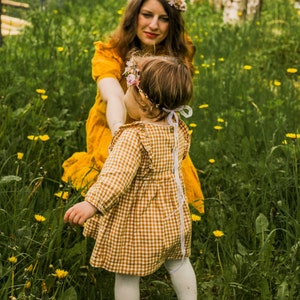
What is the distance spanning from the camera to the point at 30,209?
98.3 inches

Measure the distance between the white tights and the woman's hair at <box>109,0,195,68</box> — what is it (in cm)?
112

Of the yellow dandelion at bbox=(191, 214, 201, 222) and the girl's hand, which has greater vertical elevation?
the girl's hand

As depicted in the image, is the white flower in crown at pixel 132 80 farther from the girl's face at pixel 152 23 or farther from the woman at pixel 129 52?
the girl's face at pixel 152 23

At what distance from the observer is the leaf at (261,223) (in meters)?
2.68

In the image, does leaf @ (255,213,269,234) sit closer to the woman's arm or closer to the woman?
the woman

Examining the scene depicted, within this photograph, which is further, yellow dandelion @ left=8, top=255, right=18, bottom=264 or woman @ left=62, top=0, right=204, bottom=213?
woman @ left=62, top=0, right=204, bottom=213

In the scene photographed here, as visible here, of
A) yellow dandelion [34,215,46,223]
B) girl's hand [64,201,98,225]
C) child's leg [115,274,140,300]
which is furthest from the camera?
yellow dandelion [34,215,46,223]

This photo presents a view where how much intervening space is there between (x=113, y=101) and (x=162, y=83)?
0.62 metres

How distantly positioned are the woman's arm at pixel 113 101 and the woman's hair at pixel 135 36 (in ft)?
0.73

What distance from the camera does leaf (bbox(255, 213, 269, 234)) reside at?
2680 millimetres

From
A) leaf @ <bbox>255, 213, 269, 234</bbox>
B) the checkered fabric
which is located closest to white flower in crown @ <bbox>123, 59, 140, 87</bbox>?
the checkered fabric

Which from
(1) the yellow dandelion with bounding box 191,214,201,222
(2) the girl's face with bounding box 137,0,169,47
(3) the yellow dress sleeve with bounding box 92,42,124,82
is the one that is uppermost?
(2) the girl's face with bounding box 137,0,169,47

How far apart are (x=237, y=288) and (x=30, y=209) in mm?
878

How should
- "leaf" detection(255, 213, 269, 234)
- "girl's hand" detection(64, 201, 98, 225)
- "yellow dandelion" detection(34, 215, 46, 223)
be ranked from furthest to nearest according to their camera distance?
"leaf" detection(255, 213, 269, 234)
"yellow dandelion" detection(34, 215, 46, 223)
"girl's hand" detection(64, 201, 98, 225)
